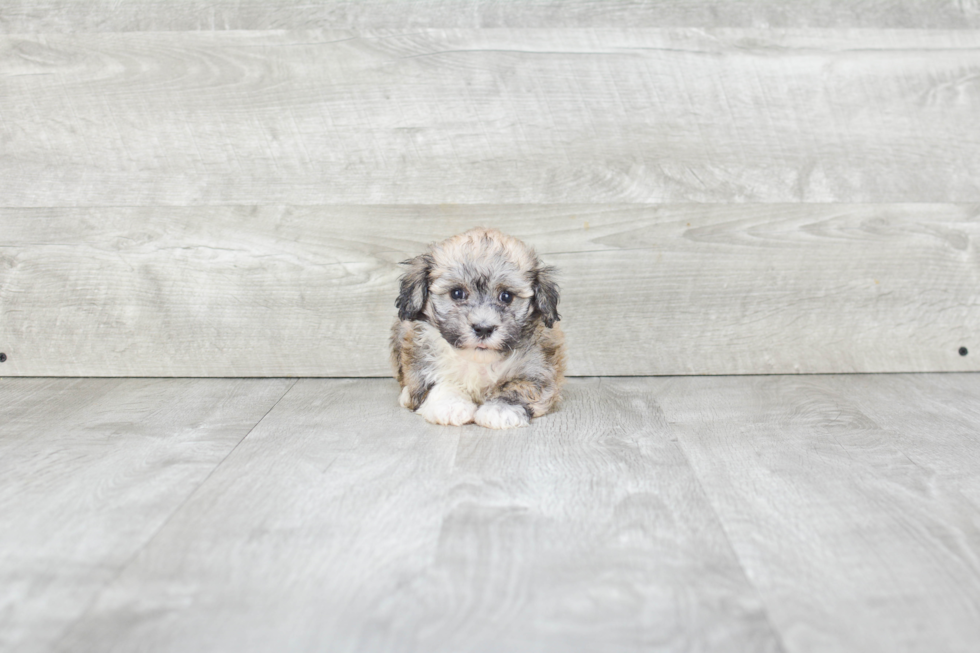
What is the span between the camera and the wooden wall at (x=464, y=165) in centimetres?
280

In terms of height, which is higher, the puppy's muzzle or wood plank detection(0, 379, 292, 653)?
the puppy's muzzle

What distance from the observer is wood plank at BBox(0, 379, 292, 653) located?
135 cm

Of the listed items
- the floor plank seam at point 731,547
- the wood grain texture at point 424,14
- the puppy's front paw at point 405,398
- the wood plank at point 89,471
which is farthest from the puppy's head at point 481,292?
the wood grain texture at point 424,14

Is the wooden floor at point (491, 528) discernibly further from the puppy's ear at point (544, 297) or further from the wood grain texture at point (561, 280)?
the wood grain texture at point (561, 280)

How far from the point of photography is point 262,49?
2.79 meters

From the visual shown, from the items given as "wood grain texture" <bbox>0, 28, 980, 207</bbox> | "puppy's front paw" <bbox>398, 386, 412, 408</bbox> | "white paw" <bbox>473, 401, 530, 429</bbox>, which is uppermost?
"wood grain texture" <bbox>0, 28, 980, 207</bbox>

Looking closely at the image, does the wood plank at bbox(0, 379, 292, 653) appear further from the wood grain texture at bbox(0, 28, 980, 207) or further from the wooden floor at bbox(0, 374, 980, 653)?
the wood grain texture at bbox(0, 28, 980, 207)

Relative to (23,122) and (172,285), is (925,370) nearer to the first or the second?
(172,285)

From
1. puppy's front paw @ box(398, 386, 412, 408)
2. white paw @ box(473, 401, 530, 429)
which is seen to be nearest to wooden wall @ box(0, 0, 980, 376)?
puppy's front paw @ box(398, 386, 412, 408)

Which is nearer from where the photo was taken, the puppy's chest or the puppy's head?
the puppy's head

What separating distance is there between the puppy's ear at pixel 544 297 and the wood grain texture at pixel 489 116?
0.62m

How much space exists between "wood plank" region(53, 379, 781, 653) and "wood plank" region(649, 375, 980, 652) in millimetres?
82

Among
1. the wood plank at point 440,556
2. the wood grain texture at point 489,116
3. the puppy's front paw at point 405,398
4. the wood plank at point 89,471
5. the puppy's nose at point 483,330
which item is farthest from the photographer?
the wood grain texture at point 489,116

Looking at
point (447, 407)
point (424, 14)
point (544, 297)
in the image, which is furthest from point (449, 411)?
point (424, 14)
